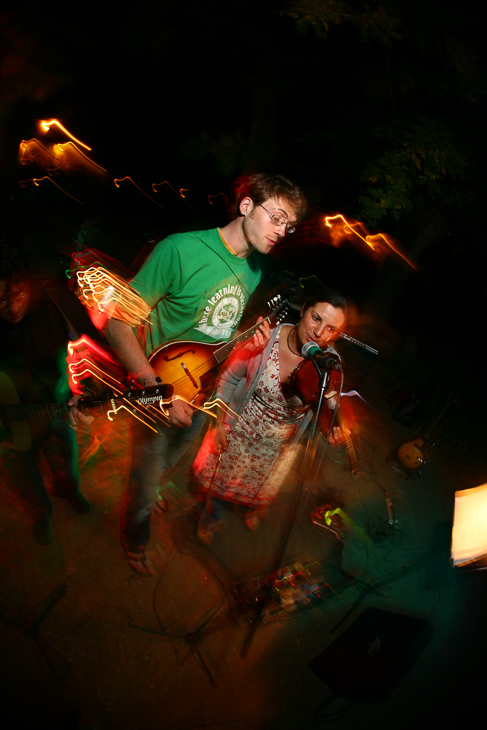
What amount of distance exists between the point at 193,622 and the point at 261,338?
2223 millimetres

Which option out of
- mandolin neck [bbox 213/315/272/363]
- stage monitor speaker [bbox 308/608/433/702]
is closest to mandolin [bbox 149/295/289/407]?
mandolin neck [bbox 213/315/272/363]

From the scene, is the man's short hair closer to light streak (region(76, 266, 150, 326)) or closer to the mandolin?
the mandolin

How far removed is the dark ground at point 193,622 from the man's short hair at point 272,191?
111 inches

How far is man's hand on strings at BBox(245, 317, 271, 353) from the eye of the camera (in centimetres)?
262

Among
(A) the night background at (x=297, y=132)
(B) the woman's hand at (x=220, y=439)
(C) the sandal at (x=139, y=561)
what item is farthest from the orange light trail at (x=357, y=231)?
(C) the sandal at (x=139, y=561)

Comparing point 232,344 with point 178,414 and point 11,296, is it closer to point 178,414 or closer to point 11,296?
point 178,414

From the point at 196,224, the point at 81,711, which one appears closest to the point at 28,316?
the point at 81,711

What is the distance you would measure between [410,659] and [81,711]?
87.0 inches

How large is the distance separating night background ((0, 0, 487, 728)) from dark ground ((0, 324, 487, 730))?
95.6 inches

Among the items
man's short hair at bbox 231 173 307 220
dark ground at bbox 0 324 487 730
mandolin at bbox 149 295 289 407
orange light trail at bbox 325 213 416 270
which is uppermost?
orange light trail at bbox 325 213 416 270

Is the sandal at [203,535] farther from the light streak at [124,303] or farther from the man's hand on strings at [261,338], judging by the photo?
the light streak at [124,303]

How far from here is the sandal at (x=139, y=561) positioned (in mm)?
2877

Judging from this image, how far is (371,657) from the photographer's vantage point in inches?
99.9

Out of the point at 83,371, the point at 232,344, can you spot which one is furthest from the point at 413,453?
the point at 83,371
